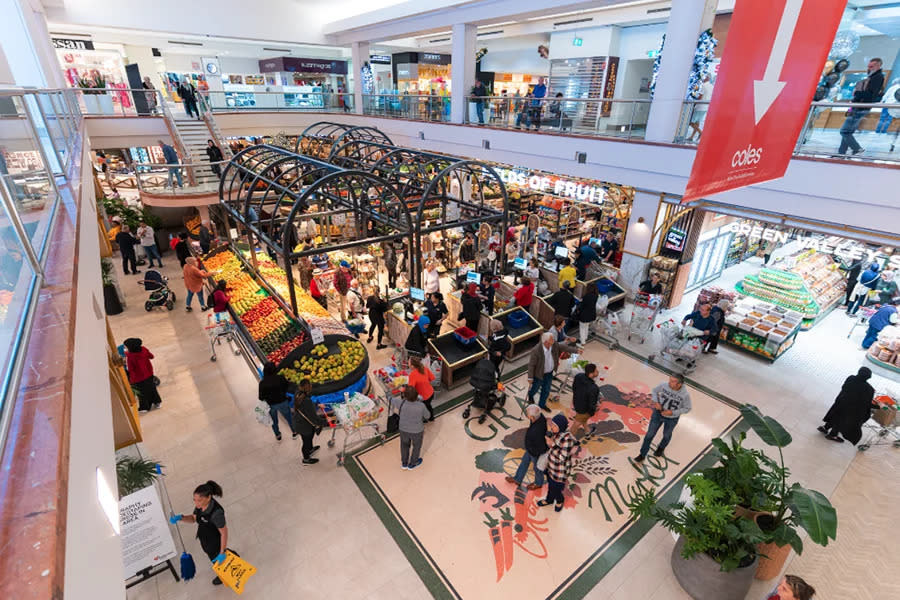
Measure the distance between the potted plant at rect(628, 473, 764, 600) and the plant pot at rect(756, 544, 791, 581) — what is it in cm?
46

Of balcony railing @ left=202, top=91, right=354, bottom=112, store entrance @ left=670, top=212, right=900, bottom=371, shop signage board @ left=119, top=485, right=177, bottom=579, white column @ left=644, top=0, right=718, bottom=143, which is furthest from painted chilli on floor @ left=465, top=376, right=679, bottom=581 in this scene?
balcony railing @ left=202, top=91, right=354, bottom=112

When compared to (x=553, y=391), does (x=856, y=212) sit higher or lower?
higher

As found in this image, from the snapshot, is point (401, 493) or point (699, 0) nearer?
point (401, 493)

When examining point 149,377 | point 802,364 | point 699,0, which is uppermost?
point 699,0

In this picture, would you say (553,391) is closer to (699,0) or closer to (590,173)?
(590,173)

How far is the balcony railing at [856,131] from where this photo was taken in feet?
24.7

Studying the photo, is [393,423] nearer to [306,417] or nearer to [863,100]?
[306,417]

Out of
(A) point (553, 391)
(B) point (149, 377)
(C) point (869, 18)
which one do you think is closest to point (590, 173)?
(A) point (553, 391)

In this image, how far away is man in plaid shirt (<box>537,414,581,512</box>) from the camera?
5658 millimetres

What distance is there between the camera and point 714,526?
16.0ft

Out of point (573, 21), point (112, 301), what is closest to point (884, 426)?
point (112, 301)

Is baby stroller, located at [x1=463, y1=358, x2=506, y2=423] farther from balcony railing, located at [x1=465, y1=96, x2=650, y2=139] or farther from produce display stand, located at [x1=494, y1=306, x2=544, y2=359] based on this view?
balcony railing, located at [x1=465, y1=96, x2=650, y2=139]

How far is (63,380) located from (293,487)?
17.9ft

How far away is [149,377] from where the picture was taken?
7828 millimetres
